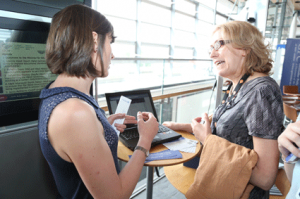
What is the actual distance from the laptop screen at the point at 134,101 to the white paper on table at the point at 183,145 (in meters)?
0.34

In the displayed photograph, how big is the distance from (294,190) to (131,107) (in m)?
1.08

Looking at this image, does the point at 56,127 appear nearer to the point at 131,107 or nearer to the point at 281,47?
the point at 131,107

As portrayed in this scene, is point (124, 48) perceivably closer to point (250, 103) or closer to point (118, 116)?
point (118, 116)

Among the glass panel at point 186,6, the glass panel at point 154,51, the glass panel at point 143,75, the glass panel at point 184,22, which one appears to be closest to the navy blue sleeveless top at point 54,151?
the glass panel at point 143,75

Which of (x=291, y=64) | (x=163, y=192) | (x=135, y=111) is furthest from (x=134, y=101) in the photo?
(x=291, y=64)

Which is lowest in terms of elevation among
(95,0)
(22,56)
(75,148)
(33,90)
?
(75,148)

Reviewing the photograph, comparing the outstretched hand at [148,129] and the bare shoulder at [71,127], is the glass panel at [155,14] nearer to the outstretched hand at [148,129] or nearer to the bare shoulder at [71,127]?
the outstretched hand at [148,129]

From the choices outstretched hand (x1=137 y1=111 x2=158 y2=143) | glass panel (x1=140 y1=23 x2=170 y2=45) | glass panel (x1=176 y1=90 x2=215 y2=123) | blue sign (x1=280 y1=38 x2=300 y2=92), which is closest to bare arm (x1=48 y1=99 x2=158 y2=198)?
outstretched hand (x1=137 y1=111 x2=158 y2=143)

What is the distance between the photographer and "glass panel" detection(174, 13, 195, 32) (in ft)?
34.8

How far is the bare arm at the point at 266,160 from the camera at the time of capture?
3.37ft

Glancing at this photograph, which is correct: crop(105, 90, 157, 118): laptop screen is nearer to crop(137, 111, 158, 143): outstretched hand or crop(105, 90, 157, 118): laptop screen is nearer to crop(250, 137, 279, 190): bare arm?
crop(137, 111, 158, 143): outstretched hand

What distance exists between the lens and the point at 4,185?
1.05 m

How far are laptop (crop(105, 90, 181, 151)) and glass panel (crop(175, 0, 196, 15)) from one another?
9.64 m

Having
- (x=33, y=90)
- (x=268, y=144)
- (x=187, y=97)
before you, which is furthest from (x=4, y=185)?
(x=187, y=97)
